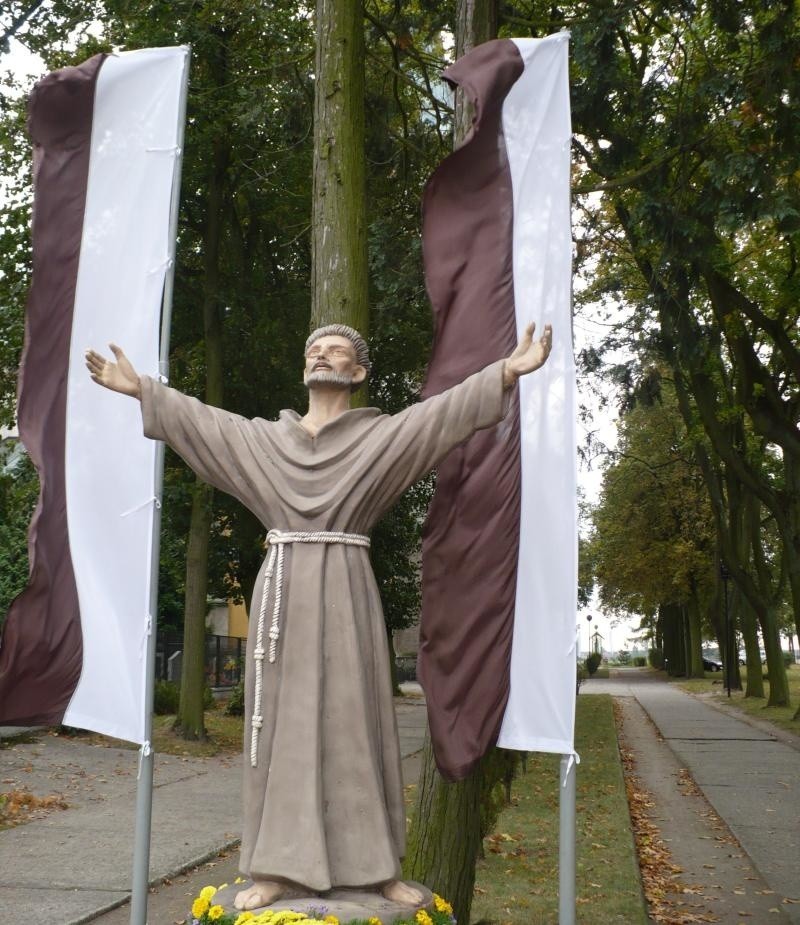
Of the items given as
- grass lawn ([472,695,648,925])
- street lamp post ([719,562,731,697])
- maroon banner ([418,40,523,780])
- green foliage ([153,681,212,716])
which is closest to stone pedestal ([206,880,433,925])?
maroon banner ([418,40,523,780])

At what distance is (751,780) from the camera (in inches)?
615

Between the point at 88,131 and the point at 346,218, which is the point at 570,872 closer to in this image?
the point at 346,218

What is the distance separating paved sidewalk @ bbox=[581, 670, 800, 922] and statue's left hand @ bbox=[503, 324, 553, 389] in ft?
18.9

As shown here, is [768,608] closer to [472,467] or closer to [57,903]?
[57,903]

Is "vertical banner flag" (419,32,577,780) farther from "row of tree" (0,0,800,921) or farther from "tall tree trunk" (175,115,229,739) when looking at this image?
"tall tree trunk" (175,115,229,739)

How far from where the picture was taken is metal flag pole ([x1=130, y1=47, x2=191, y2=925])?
5.48 m

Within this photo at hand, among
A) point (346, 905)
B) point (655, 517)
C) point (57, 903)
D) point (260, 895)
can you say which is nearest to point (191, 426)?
point (260, 895)

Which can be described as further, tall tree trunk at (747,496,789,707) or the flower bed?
tall tree trunk at (747,496,789,707)

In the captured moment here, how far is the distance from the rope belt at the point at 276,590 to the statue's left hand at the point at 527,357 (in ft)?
2.92

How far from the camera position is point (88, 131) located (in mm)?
6293

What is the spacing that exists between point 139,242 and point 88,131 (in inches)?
29.0

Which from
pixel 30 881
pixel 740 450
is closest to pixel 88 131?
pixel 30 881

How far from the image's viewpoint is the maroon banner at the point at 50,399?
5.69 metres

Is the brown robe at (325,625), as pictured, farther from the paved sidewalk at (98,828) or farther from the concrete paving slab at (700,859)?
the concrete paving slab at (700,859)
